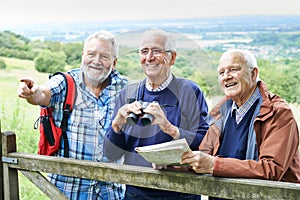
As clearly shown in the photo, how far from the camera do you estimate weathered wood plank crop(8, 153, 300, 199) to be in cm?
205

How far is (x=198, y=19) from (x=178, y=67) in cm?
112

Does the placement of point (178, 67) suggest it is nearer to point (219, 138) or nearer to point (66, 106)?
point (219, 138)

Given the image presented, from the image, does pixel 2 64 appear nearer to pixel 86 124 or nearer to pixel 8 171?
pixel 8 171

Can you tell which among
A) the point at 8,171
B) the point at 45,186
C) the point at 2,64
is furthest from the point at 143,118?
the point at 2,64

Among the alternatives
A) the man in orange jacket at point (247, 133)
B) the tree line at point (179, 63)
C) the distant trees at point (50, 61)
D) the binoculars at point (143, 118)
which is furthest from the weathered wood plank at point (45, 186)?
the distant trees at point (50, 61)

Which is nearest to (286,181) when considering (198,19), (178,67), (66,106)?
(178,67)

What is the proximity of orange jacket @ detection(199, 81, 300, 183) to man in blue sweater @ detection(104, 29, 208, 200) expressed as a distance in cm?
30

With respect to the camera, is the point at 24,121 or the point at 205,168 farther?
the point at 24,121

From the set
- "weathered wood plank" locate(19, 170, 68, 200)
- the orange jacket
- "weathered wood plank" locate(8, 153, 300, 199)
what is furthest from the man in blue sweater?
"weathered wood plank" locate(19, 170, 68, 200)

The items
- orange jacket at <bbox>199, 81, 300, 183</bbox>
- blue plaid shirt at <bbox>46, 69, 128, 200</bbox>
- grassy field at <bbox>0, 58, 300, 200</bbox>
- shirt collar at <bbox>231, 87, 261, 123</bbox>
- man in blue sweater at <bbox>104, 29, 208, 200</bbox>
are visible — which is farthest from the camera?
grassy field at <bbox>0, 58, 300, 200</bbox>

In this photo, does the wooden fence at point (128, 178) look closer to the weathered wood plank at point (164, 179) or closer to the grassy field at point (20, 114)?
the weathered wood plank at point (164, 179)

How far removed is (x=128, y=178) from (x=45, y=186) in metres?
0.54

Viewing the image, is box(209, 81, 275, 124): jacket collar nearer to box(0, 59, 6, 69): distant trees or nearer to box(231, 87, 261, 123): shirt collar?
box(231, 87, 261, 123): shirt collar

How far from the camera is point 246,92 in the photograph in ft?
7.23
